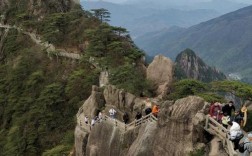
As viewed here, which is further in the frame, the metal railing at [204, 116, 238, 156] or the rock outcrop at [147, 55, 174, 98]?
the rock outcrop at [147, 55, 174, 98]

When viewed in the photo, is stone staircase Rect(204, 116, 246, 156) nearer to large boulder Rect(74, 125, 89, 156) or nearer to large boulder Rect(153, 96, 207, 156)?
large boulder Rect(153, 96, 207, 156)

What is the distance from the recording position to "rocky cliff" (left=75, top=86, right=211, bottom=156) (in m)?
22.2

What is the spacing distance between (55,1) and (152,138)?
5804cm

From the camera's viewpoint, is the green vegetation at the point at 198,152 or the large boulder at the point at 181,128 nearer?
the green vegetation at the point at 198,152

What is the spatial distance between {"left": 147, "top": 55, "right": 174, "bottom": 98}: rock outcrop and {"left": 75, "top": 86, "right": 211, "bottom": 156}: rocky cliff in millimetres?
10270

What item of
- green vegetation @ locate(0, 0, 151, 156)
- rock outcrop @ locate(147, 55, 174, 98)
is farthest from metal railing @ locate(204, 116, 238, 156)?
rock outcrop @ locate(147, 55, 174, 98)

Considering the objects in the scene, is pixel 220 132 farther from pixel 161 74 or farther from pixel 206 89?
pixel 206 89

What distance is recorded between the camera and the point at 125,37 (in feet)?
204

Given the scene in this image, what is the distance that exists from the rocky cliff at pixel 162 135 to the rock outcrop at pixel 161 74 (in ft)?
33.7

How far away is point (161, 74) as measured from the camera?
1713 inches

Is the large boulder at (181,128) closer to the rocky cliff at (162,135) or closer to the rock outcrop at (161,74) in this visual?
the rocky cliff at (162,135)

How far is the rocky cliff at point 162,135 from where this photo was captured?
22.2 meters

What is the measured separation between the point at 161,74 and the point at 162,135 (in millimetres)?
19983

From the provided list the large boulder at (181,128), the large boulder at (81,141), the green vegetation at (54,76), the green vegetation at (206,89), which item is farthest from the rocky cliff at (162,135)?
the green vegetation at (54,76)
